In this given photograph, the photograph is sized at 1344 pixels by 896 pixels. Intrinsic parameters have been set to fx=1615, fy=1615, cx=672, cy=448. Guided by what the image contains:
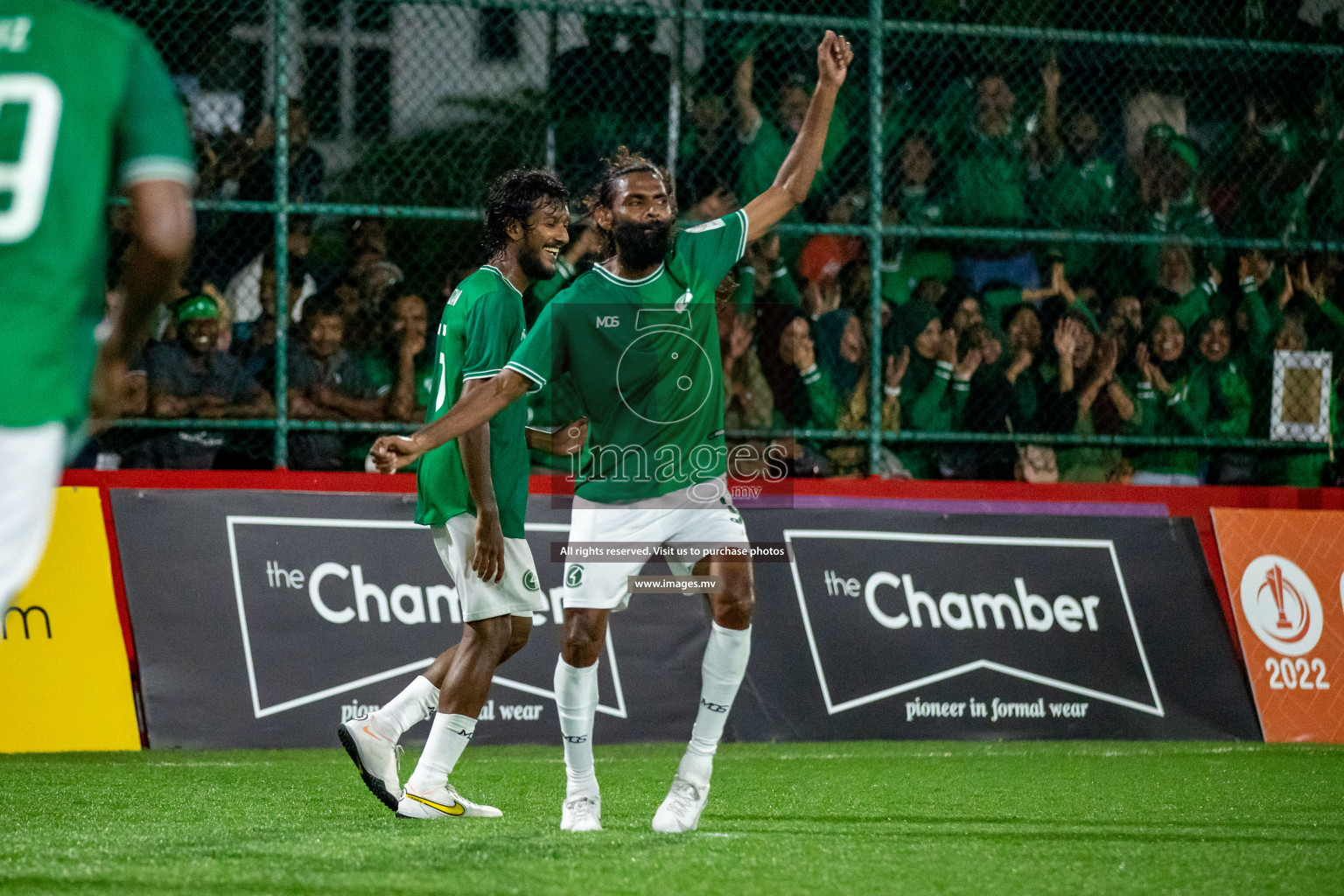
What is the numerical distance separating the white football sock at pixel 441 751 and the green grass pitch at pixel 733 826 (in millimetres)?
176

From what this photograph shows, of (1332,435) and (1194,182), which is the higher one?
(1194,182)

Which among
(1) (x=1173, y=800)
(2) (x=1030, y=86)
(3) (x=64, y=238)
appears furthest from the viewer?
(2) (x=1030, y=86)

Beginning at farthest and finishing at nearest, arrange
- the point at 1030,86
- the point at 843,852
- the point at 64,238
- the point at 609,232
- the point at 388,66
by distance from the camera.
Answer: the point at 1030,86, the point at 388,66, the point at 609,232, the point at 843,852, the point at 64,238

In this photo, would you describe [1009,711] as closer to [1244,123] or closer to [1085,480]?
[1085,480]

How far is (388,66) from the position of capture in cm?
976

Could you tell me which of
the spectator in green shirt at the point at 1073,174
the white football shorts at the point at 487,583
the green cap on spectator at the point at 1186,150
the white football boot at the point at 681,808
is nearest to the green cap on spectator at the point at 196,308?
the white football shorts at the point at 487,583

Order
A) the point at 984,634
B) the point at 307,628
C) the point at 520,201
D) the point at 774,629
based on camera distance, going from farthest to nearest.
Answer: the point at 984,634 → the point at 774,629 → the point at 307,628 → the point at 520,201

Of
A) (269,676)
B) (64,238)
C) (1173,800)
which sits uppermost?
(64,238)

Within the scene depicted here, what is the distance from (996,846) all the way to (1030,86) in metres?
6.96

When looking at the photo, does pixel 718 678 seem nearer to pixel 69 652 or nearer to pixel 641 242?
pixel 641 242

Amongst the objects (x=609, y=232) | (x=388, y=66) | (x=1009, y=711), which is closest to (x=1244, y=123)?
(x=1009, y=711)

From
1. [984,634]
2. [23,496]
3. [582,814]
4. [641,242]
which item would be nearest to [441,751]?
[582,814]

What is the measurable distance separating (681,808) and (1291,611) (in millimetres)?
5493

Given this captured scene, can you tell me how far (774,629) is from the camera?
345 inches
